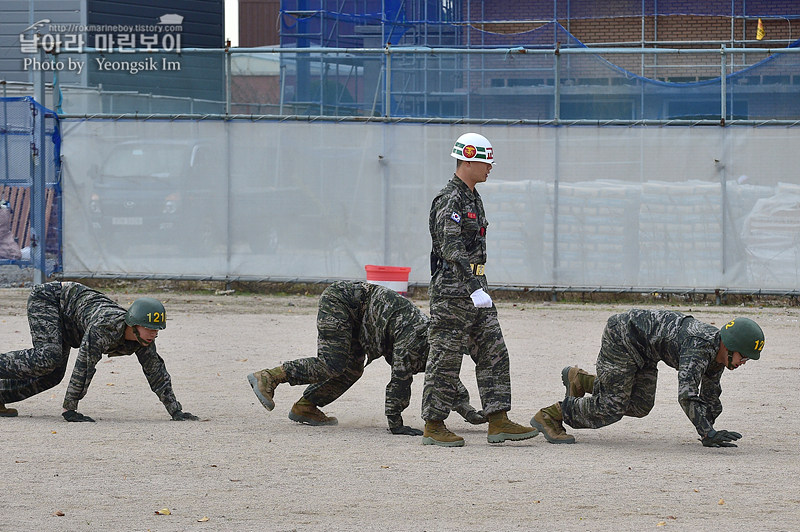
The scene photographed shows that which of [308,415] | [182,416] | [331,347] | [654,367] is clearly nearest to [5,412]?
[182,416]

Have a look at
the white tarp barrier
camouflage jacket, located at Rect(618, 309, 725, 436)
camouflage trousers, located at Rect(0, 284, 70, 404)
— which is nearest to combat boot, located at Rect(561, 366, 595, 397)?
camouflage jacket, located at Rect(618, 309, 725, 436)

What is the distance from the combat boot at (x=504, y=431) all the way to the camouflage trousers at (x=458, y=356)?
7 centimetres

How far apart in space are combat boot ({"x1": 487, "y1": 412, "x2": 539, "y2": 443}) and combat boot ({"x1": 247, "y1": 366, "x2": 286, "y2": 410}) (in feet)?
4.96

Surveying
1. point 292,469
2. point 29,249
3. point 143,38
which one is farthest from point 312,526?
point 143,38

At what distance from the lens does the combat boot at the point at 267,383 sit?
7.84m

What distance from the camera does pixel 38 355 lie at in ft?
26.9

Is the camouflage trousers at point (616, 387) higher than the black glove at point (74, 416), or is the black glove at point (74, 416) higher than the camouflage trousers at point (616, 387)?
the camouflage trousers at point (616, 387)

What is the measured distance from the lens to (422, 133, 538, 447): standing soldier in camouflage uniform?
7.29m

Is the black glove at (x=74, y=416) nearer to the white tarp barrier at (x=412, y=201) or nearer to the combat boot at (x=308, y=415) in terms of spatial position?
the combat boot at (x=308, y=415)

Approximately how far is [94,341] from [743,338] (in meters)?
4.33

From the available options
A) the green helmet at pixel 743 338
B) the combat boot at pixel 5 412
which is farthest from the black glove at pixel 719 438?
the combat boot at pixel 5 412

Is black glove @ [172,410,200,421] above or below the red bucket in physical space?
below

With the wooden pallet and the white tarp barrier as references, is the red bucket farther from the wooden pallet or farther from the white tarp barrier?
the wooden pallet

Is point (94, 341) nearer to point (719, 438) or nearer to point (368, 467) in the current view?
point (368, 467)
